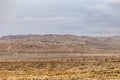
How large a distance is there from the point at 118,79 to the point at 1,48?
140 meters

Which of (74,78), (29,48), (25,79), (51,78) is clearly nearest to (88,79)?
(74,78)

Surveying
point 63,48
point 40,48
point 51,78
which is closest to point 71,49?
point 63,48

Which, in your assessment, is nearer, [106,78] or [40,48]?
[106,78]

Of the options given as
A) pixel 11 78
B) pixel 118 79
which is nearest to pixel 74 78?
pixel 118 79

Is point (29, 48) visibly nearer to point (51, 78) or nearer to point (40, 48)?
point (40, 48)

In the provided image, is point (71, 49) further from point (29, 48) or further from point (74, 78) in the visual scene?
point (74, 78)

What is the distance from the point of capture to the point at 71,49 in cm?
17975

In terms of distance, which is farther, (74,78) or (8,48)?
(8,48)

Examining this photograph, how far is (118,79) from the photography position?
40.8 metres

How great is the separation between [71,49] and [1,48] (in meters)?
39.6

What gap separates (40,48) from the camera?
180 meters

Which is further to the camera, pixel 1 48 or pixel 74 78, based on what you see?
pixel 1 48

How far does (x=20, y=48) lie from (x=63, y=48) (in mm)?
26132

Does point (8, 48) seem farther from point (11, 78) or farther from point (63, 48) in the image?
point (11, 78)
